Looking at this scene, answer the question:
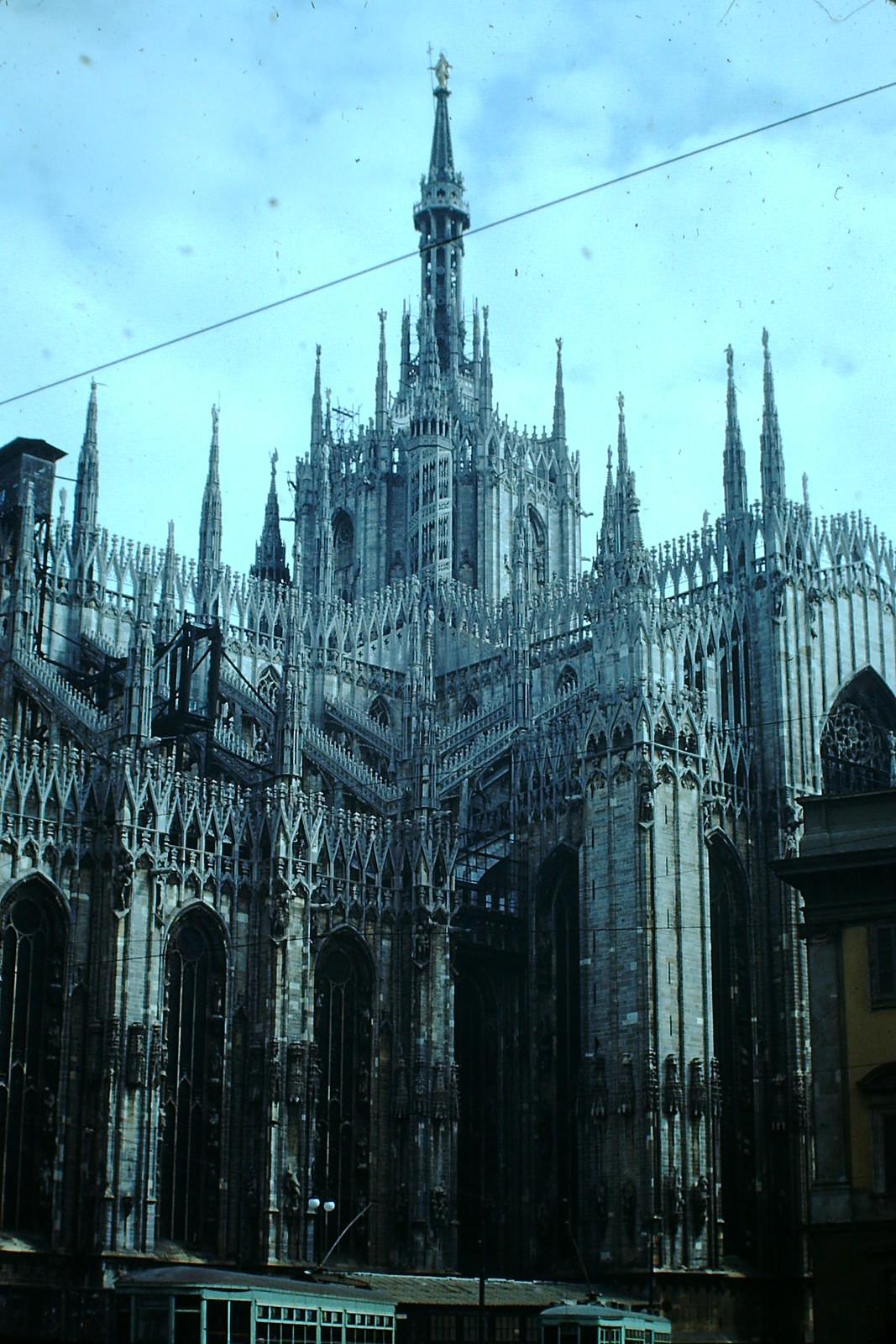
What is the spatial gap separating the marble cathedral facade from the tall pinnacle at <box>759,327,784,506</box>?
4.7 inches

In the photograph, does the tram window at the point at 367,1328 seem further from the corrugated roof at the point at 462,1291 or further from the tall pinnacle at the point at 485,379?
the tall pinnacle at the point at 485,379

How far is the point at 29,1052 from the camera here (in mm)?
50188

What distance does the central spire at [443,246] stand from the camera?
10400 cm

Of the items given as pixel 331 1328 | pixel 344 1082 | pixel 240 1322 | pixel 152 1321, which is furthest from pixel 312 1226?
pixel 152 1321

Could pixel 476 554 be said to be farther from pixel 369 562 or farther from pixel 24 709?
pixel 24 709

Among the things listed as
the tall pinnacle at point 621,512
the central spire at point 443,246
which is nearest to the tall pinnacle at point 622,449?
the tall pinnacle at point 621,512

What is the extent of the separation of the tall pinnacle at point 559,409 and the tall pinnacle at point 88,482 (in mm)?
36549

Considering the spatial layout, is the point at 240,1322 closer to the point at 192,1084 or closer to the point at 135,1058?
the point at 135,1058

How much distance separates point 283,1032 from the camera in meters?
54.0

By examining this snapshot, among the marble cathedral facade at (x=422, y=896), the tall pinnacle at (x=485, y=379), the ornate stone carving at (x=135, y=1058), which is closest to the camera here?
the ornate stone carving at (x=135, y=1058)

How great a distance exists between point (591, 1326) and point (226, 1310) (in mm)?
10261

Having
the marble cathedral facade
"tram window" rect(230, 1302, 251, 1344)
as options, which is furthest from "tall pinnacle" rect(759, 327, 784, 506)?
"tram window" rect(230, 1302, 251, 1344)

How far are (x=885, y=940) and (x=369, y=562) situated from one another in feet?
176

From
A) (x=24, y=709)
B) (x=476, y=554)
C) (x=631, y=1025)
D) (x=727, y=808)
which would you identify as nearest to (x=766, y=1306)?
(x=631, y=1025)
